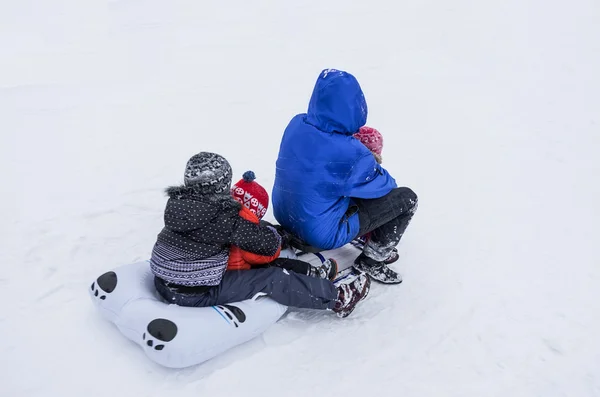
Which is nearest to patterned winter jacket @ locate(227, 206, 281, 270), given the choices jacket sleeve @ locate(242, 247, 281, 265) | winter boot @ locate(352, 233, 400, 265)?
jacket sleeve @ locate(242, 247, 281, 265)

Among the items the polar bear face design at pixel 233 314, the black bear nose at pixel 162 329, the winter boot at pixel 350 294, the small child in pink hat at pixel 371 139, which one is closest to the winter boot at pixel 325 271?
the winter boot at pixel 350 294

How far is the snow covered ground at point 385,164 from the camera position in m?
2.80

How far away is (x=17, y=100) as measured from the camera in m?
5.64

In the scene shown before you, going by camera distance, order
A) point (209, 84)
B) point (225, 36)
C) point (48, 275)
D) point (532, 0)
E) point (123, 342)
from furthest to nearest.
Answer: point (532, 0) < point (225, 36) < point (209, 84) < point (48, 275) < point (123, 342)

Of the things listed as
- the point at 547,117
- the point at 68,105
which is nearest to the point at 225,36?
the point at 68,105

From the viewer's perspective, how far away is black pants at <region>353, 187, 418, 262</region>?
3.21m

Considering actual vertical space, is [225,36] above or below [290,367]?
above

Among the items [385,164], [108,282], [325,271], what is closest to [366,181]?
[325,271]

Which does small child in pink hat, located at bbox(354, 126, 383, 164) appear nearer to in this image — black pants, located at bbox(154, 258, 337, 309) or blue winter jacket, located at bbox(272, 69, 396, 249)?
blue winter jacket, located at bbox(272, 69, 396, 249)

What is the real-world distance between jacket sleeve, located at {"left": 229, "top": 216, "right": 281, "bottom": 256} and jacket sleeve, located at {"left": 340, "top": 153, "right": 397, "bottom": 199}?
0.51 m

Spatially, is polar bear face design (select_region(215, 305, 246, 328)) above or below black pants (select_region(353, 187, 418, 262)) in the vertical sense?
below

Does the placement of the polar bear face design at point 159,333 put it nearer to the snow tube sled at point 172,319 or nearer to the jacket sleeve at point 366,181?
the snow tube sled at point 172,319

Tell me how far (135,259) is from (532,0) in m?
7.12

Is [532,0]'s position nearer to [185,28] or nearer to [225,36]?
[225,36]
